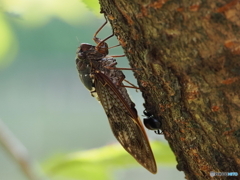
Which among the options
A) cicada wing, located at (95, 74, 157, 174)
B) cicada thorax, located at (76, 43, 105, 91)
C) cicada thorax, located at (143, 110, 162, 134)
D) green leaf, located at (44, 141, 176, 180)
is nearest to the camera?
cicada thorax, located at (143, 110, 162, 134)

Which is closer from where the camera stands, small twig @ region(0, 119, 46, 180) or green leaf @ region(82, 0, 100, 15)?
green leaf @ region(82, 0, 100, 15)

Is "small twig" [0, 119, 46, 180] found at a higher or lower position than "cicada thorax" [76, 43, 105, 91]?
lower

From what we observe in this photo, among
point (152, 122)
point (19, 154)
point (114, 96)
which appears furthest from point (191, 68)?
point (19, 154)

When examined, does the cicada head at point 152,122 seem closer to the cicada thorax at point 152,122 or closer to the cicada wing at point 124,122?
the cicada thorax at point 152,122

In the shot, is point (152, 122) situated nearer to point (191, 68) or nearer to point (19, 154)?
point (191, 68)

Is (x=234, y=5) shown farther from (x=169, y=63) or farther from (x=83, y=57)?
(x=83, y=57)

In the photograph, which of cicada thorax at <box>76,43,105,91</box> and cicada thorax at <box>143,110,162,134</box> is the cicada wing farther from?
cicada thorax at <box>143,110,162,134</box>

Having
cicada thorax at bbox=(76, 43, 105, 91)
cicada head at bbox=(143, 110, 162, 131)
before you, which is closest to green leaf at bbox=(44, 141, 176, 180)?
cicada head at bbox=(143, 110, 162, 131)

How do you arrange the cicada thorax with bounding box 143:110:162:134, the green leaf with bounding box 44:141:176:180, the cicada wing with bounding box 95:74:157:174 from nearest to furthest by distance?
1. the cicada thorax with bounding box 143:110:162:134
2. the green leaf with bounding box 44:141:176:180
3. the cicada wing with bounding box 95:74:157:174

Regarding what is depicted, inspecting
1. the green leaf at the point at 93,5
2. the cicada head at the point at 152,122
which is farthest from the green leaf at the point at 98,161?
the green leaf at the point at 93,5
